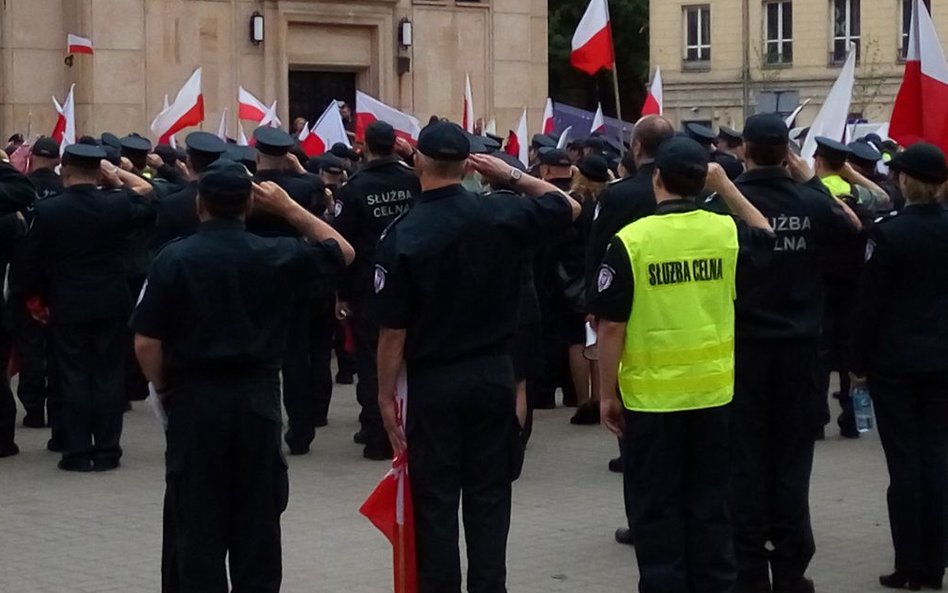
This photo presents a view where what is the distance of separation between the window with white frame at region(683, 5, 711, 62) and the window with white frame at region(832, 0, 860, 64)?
174 inches

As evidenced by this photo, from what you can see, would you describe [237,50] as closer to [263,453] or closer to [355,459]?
[355,459]

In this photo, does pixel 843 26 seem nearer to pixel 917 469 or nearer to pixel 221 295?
pixel 917 469

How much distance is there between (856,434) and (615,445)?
1.86m

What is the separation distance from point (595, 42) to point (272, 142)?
14.5 feet

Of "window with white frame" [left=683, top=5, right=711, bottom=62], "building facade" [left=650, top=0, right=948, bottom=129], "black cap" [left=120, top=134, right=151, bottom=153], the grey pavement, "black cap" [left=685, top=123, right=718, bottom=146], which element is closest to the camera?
the grey pavement

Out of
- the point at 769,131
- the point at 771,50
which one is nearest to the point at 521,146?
the point at 769,131

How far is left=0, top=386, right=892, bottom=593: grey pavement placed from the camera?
889cm

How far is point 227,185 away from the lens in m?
6.98

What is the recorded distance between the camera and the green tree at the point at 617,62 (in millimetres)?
60719

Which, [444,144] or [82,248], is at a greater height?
[444,144]

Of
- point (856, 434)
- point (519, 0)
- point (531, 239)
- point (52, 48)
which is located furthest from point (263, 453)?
point (519, 0)

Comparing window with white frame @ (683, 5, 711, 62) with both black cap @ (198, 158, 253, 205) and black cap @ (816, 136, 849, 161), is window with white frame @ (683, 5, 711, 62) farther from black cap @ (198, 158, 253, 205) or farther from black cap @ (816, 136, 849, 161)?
black cap @ (198, 158, 253, 205)

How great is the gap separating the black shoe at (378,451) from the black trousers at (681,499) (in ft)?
16.5

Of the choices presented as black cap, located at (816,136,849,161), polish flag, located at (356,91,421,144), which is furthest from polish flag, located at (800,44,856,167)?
polish flag, located at (356,91,421,144)
